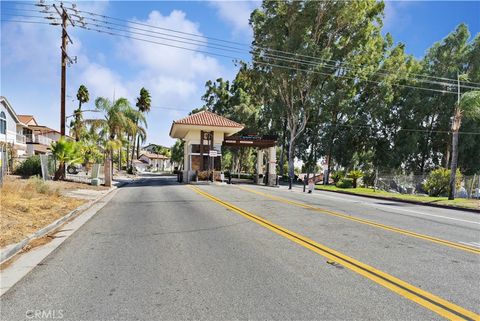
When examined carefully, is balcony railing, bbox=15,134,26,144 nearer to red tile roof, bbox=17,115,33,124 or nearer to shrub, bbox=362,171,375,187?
red tile roof, bbox=17,115,33,124

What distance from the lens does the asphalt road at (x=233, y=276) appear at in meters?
4.00

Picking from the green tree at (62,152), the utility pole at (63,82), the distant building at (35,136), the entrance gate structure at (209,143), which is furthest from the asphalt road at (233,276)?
the distant building at (35,136)

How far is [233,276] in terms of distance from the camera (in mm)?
5121

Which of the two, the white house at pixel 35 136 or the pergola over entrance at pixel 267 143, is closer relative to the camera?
the pergola over entrance at pixel 267 143

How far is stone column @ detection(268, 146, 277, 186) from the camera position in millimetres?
36594

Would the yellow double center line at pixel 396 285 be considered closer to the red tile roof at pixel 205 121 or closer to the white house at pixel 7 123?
the red tile roof at pixel 205 121

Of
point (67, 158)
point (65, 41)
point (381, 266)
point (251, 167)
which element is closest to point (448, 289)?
point (381, 266)

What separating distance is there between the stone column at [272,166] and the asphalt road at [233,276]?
27.5 m

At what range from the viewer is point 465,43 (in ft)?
138

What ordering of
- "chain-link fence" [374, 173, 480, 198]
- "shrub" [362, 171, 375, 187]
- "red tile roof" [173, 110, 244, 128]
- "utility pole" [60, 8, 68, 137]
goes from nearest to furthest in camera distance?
"utility pole" [60, 8, 68, 137]
"chain-link fence" [374, 173, 480, 198]
"red tile roof" [173, 110, 244, 128]
"shrub" [362, 171, 375, 187]

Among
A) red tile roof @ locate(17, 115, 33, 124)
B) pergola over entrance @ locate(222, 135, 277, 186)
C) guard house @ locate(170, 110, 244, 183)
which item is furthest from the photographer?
red tile roof @ locate(17, 115, 33, 124)

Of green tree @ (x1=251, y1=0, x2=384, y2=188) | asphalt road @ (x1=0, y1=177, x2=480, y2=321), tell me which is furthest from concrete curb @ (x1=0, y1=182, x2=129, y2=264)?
green tree @ (x1=251, y1=0, x2=384, y2=188)

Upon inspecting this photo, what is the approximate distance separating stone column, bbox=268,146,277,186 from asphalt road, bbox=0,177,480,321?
2746 cm

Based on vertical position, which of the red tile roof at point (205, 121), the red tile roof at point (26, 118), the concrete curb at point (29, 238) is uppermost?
the red tile roof at point (26, 118)
